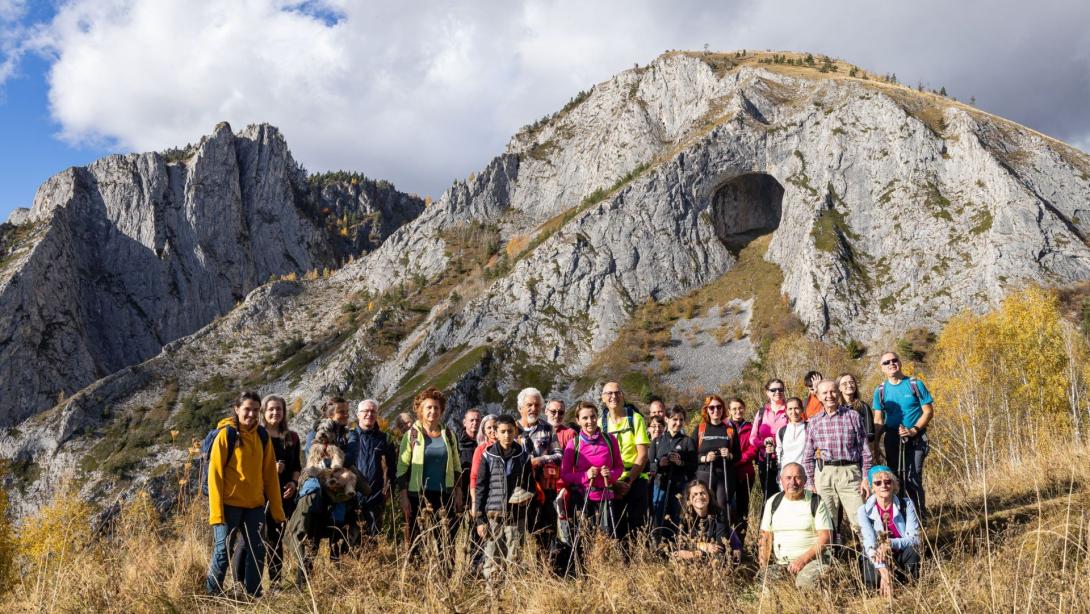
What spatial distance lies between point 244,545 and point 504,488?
2.09 metres

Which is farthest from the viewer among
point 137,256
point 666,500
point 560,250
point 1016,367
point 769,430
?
point 137,256

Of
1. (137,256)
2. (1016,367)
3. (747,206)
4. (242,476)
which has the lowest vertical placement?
(1016,367)

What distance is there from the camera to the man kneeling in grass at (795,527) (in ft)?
14.7

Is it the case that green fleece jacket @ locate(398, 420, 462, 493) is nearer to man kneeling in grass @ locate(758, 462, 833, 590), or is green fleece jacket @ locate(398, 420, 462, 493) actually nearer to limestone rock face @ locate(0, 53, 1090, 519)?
man kneeling in grass @ locate(758, 462, 833, 590)

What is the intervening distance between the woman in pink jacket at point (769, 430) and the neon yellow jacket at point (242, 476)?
522cm

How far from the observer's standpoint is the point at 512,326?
49906mm

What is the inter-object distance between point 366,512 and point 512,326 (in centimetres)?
4436

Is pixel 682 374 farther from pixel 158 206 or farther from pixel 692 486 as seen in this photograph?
pixel 158 206

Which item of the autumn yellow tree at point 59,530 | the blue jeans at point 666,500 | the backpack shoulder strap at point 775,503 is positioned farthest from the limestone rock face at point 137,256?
the backpack shoulder strap at point 775,503

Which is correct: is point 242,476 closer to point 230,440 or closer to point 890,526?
point 230,440

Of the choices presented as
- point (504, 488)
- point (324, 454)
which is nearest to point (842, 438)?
point (504, 488)

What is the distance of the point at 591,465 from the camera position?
545 centimetres

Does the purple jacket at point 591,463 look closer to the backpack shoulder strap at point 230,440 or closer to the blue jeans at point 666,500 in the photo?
the blue jeans at point 666,500

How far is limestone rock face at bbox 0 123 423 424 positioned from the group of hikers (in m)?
79.1
